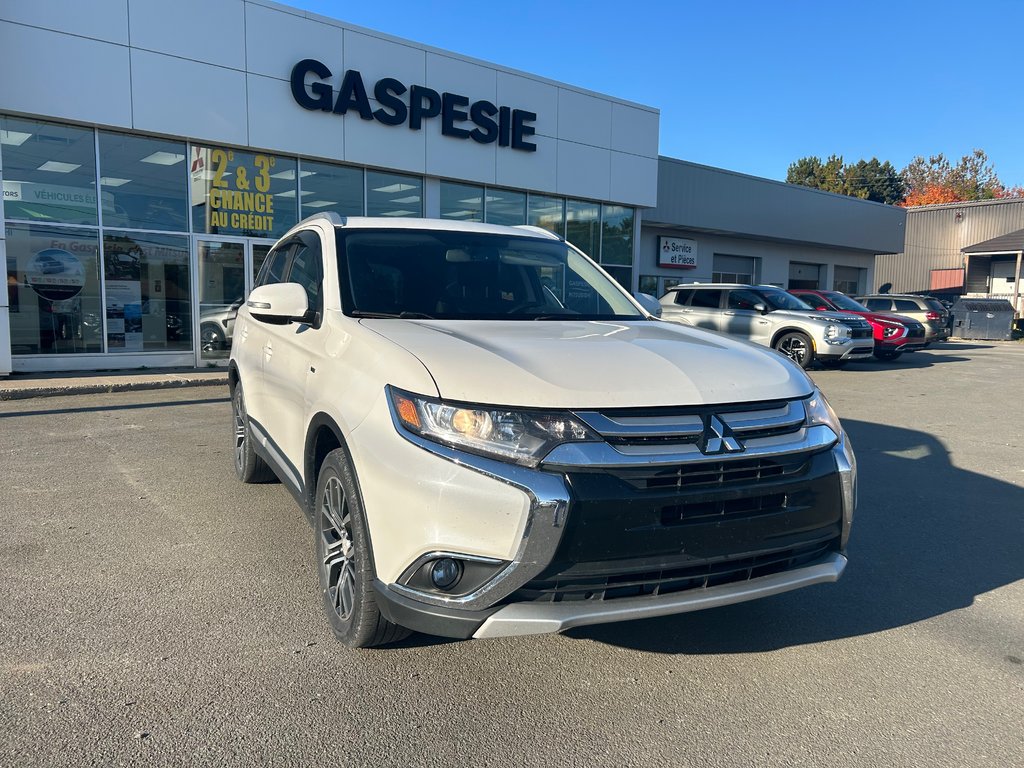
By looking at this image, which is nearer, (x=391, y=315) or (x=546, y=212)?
(x=391, y=315)

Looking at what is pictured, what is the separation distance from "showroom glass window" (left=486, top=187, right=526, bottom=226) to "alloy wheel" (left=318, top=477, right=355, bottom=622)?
14697mm

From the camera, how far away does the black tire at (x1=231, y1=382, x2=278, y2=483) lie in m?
5.16

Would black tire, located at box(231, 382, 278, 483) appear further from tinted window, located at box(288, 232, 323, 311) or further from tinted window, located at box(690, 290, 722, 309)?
tinted window, located at box(690, 290, 722, 309)

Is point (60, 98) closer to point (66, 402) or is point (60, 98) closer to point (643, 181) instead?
point (66, 402)

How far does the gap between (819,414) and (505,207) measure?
1527 cm

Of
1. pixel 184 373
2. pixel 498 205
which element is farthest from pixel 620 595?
pixel 498 205

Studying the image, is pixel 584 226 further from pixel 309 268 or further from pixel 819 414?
pixel 819 414

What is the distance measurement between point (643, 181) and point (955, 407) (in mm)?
11899

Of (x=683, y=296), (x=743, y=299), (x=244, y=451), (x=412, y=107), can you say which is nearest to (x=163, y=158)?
(x=412, y=107)

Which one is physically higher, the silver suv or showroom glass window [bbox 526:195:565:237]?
showroom glass window [bbox 526:195:565:237]

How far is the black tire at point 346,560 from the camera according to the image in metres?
2.69

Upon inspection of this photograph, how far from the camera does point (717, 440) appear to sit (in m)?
2.51

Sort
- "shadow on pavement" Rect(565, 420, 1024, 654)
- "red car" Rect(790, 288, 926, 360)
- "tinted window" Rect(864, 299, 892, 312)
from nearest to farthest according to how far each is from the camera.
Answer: "shadow on pavement" Rect(565, 420, 1024, 654) < "red car" Rect(790, 288, 926, 360) < "tinted window" Rect(864, 299, 892, 312)

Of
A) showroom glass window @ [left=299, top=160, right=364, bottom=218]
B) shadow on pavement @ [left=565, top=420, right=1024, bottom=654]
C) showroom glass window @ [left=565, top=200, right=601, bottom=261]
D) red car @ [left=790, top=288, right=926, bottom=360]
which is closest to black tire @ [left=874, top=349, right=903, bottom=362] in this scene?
red car @ [left=790, top=288, right=926, bottom=360]
